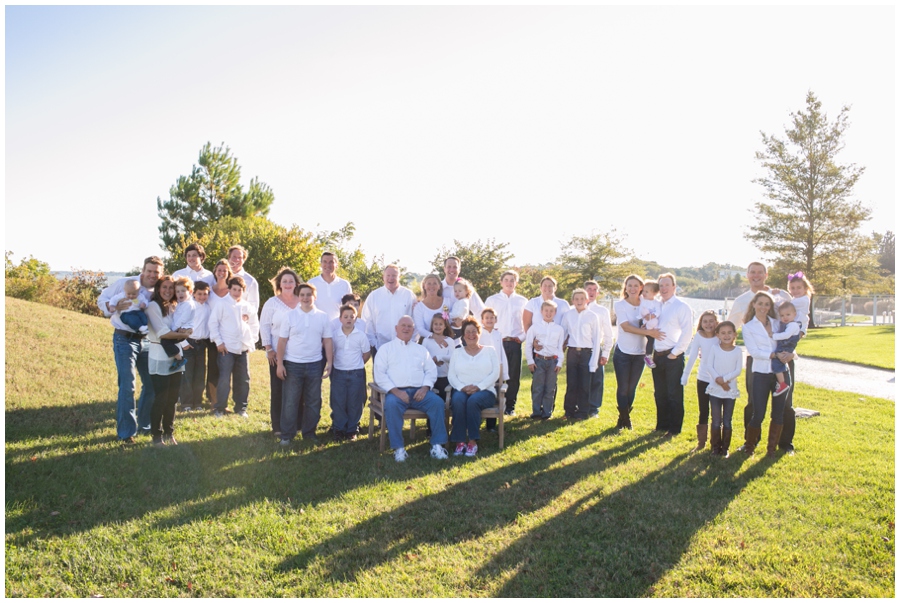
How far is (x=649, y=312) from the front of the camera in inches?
305

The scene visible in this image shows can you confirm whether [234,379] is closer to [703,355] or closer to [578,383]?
[578,383]

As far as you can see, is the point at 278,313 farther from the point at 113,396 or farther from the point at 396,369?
the point at 113,396

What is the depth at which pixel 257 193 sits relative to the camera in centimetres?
3431

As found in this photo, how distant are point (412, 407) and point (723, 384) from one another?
356 cm

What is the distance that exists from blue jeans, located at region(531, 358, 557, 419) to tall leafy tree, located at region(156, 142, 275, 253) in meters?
27.6

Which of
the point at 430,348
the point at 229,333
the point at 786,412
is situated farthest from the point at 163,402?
the point at 786,412

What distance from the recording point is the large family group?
6.43m

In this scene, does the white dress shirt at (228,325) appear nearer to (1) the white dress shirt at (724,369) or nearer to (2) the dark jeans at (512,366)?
(2) the dark jeans at (512,366)

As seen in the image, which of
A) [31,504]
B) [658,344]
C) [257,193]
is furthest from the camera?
[257,193]

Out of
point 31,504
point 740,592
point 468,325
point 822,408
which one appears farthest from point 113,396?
point 822,408

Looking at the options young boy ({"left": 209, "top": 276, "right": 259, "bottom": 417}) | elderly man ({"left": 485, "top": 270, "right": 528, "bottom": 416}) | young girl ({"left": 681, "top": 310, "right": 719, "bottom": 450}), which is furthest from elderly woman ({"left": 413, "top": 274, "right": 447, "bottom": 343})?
young girl ({"left": 681, "top": 310, "right": 719, "bottom": 450})

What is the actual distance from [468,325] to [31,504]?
14.9 ft

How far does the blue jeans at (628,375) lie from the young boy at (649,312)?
134 millimetres

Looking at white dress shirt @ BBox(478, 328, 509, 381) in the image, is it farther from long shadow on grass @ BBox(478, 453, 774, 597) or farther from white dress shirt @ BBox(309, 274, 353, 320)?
long shadow on grass @ BBox(478, 453, 774, 597)
